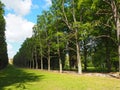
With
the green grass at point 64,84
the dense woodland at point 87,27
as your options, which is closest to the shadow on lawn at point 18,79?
the green grass at point 64,84

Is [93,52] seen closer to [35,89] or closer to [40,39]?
[40,39]

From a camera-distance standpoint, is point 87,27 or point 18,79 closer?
point 18,79

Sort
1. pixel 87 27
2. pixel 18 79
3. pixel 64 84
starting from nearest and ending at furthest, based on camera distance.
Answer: pixel 64 84
pixel 18 79
pixel 87 27

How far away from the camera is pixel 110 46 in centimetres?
5166

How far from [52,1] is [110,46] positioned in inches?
535

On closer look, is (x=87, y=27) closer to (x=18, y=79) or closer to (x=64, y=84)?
(x=18, y=79)

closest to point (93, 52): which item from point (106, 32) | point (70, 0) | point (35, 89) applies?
point (106, 32)

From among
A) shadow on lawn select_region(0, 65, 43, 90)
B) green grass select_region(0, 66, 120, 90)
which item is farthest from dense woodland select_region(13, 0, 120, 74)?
shadow on lawn select_region(0, 65, 43, 90)

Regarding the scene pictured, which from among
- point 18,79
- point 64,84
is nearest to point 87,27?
point 18,79

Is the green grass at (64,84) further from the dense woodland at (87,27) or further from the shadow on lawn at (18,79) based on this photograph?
the dense woodland at (87,27)

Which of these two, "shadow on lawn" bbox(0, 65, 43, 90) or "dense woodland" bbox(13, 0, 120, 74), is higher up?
"dense woodland" bbox(13, 0, 120, 74)

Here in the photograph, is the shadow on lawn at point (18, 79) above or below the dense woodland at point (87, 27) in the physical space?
below

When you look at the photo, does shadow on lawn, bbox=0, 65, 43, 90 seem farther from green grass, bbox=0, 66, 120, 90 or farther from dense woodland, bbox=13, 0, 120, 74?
dense woodland, bbox=13, 0, 120, 74

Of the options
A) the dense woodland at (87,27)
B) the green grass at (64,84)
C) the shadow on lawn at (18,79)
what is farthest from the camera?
the dense woodland at (87,27)
